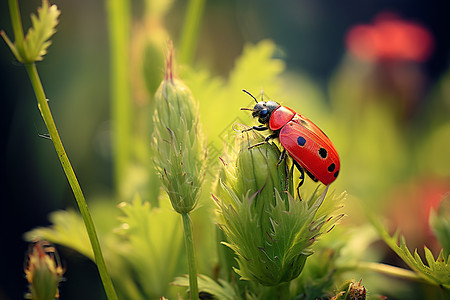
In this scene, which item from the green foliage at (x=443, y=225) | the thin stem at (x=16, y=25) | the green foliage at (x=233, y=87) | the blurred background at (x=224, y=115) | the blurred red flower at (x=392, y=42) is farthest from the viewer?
the blurred red flower at (x=392, y=42)

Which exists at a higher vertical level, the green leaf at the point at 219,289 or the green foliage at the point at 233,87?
the green foliage at the point at 233,87

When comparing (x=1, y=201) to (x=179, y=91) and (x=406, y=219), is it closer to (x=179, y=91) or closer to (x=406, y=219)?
(x=179, y=91)

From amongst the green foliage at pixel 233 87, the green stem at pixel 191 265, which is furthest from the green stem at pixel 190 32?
the green stem at pixel 191 265

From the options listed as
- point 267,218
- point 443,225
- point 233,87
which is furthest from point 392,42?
point 267,218

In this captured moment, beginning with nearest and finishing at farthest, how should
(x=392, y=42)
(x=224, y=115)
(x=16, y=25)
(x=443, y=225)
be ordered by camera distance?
(x=16, y=25)
(x=443, y=225)
(x=224, y=115)
(x=392, y=42)

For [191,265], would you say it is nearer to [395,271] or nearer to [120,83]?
[395,271]

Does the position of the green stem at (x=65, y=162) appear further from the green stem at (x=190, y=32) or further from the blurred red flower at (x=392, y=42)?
the blurred red flower at (x=392, y=42)

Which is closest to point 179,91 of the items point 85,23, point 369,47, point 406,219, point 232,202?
point 232,202

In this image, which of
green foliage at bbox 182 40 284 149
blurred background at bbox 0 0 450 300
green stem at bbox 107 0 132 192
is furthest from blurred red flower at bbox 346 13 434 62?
green stem at bbox 107 0 132 192
